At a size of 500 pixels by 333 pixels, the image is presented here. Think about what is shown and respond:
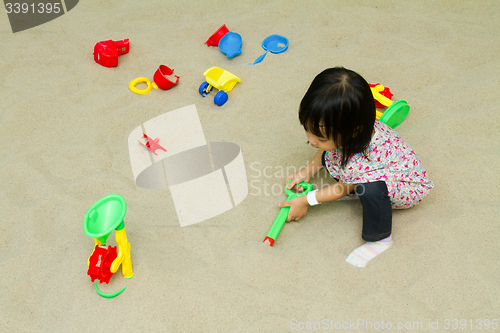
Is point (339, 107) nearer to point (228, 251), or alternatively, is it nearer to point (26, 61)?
point (228, 251)

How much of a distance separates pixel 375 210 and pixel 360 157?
0.18 m

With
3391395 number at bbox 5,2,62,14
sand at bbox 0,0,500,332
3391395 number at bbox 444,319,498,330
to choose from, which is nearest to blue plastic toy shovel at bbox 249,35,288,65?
sand at bbox 0,0,500,332

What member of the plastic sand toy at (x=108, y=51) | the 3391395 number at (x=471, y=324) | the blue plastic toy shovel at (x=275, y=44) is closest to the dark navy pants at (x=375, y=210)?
the 3391395 number at (x=471, y=324)

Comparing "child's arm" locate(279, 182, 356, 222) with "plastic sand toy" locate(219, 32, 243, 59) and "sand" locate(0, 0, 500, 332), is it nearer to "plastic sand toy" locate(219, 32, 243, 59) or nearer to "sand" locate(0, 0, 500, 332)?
"sand" locate(0, 0, 500, 332)

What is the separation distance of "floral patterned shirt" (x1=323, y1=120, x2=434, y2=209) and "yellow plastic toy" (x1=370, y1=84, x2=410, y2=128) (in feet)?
0.84

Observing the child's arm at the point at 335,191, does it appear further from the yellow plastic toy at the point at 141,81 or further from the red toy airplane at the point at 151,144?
the yellow plastic toy at the point at 141,81

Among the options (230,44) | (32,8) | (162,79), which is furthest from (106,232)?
(32,8)

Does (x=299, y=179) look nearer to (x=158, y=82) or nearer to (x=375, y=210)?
(x=375, y=210)

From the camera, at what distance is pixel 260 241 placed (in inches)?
52.3

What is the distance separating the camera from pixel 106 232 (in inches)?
42.4

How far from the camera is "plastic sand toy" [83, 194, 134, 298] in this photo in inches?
43.5

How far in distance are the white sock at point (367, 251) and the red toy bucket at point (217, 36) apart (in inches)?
50.5

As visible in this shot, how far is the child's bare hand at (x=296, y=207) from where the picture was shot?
1335 millimetres

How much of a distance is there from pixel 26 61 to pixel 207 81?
98 cm
